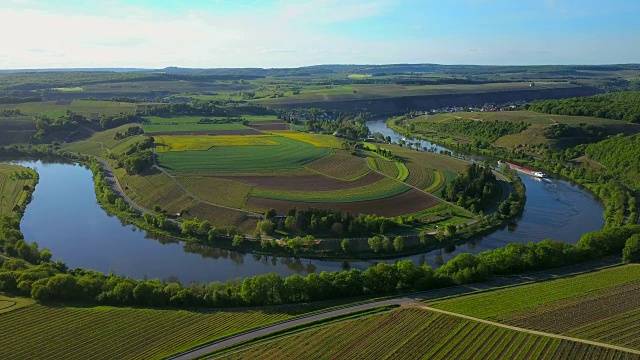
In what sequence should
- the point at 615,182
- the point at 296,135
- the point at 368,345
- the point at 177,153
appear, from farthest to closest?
the point at 296,135 → the point at 177,153 → the point at 615,182 → the point at 368,345

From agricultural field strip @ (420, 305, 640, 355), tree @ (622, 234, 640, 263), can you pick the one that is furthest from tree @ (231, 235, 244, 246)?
tree @ (622, 234, 640, 263)

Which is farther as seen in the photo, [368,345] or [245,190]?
[245,190]

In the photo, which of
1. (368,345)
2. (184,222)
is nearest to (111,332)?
(368,345)

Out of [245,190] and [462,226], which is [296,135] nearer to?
[245,190]

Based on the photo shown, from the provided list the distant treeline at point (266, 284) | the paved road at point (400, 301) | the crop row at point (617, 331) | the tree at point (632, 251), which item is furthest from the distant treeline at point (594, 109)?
the crop row at point (617, 331)

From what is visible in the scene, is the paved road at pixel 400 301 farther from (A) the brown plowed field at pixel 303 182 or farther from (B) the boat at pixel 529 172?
(B) the boat at pixel 529 172

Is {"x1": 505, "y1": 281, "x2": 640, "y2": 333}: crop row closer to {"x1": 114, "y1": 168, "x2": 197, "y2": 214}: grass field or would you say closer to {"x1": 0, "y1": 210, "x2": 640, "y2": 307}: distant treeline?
{"x1": 0, "y1": 210, "x2": 640, "y2": 307}: distant treeline
